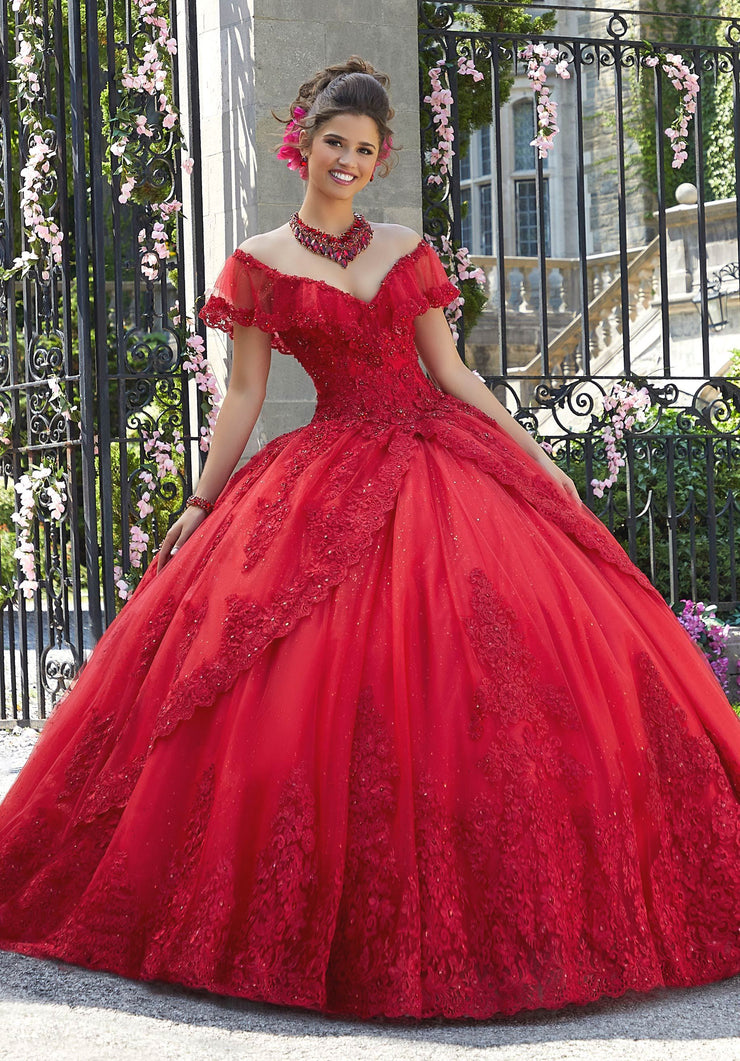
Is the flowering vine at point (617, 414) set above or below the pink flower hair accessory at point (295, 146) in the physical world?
below

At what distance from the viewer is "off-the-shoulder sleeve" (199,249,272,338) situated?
3.18 metres

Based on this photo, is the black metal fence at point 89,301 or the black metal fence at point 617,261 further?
the black metal fence at point 617,261

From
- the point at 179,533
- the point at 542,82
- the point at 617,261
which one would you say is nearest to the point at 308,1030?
the point at 179,533

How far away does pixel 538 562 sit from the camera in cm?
270

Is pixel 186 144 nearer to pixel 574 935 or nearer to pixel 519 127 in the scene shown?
pixel 574 935

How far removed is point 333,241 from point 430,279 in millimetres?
271

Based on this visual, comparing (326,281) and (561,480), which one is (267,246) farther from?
(561,480)

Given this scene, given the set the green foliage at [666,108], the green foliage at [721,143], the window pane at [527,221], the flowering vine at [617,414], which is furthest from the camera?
the window pane at [527,221]

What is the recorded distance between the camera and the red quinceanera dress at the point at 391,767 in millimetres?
2287

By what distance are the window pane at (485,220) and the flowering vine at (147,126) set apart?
13.6 m

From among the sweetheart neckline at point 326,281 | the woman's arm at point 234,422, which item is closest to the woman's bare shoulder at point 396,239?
the sweetheart neckline at point 326,281

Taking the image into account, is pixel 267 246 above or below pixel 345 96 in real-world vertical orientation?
below

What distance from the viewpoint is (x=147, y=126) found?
4801 millimetres

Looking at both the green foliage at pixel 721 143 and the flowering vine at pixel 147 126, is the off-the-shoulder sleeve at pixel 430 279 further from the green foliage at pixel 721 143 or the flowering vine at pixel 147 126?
the green foliage at pixel 721 143
